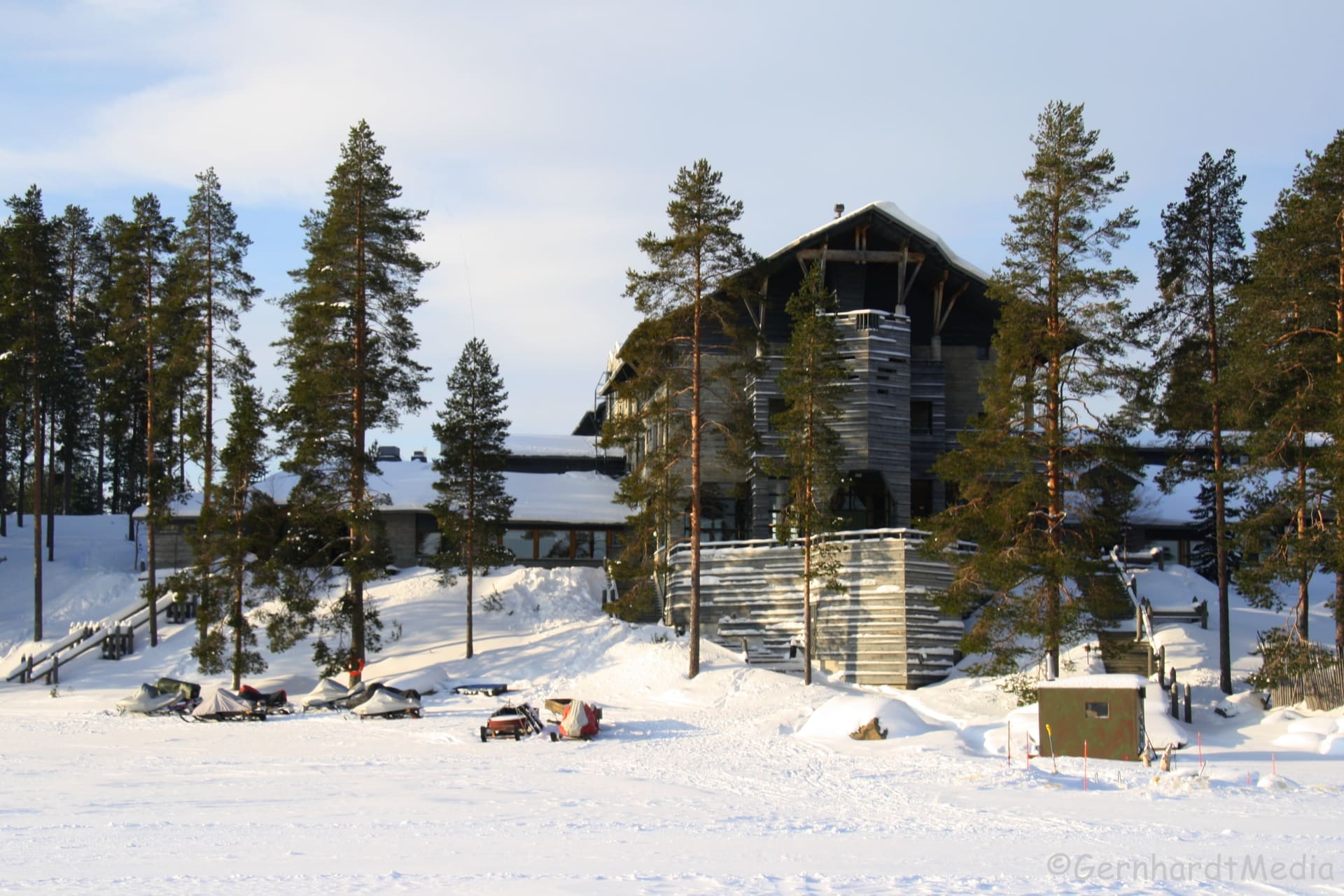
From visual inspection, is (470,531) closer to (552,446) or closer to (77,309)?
(552,446)

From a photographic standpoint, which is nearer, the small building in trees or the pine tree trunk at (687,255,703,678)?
the pine tree trunk at (687,255,703,678)

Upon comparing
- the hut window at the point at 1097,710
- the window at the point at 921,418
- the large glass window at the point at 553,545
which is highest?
the window at the point at 921,418

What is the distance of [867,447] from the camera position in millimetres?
34906

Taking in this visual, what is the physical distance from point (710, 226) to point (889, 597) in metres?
10.5

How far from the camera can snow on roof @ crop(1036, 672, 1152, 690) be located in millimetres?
20484

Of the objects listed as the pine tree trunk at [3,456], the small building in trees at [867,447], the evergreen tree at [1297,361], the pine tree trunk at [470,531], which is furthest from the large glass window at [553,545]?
the evergreen tree at [1297,361]

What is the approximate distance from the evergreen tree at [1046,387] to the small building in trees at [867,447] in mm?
3920

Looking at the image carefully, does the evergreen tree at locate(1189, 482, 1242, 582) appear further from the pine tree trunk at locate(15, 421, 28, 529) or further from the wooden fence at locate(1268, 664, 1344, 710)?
the pine tree trunk at locate(15, 421, 28, 529)

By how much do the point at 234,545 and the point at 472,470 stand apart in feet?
22.5

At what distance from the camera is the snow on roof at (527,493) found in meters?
42.7

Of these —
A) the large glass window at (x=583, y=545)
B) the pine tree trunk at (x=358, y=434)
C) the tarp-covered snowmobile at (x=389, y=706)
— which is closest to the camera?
the tarp-covered snowmobile at (x=389, y=706)

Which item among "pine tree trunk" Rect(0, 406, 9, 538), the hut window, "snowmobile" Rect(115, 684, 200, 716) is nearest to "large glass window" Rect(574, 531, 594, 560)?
"snowmobile" Rect(115, 684, 200, 716)

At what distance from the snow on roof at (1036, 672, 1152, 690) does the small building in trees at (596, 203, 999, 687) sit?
9.28 meters

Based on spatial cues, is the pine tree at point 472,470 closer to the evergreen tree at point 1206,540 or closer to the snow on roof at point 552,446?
the snow on roof at point 552,446
